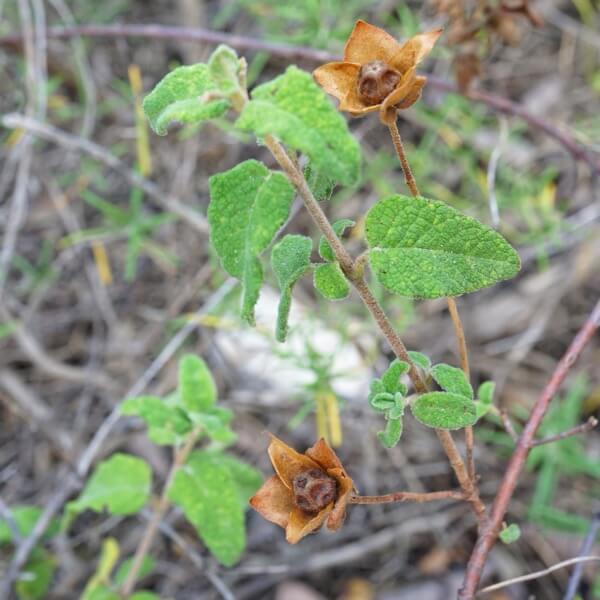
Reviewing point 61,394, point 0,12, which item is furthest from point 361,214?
point 0,12

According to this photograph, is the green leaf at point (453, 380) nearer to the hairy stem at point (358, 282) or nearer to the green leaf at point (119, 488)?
the hairy stem at point (358, 282)

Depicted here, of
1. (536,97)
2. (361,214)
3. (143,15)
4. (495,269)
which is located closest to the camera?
(495,269)

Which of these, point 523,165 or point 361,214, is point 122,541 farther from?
point 523,165

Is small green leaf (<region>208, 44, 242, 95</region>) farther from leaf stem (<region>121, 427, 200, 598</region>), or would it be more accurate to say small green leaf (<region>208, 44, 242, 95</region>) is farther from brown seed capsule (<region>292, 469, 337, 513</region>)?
leaf stem (<region>121, 427, 200, 598</region>)

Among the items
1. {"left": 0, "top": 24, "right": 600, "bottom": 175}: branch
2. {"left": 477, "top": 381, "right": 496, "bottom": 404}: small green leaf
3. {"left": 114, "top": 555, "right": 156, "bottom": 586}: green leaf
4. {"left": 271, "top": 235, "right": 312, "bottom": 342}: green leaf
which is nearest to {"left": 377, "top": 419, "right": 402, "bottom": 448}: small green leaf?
{"left": 271, "top": 235, "right": 312, "bottom": 342}: green leaf

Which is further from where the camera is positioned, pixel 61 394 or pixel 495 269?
pixel 61 394
